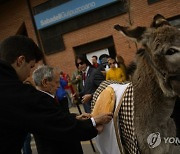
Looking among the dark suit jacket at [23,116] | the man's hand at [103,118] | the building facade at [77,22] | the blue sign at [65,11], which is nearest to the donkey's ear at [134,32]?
the man's hand at [103,118]

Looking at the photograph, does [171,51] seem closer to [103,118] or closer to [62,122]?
[103,118]

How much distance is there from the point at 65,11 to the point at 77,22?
2.51 feet

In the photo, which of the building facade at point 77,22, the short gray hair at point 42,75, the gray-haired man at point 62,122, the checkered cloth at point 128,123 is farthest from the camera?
the building facade at point 77,22

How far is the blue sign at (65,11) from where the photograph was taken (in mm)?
15109

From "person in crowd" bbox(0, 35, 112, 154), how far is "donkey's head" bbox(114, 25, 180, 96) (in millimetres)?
761

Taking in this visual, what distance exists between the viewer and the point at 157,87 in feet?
10.4

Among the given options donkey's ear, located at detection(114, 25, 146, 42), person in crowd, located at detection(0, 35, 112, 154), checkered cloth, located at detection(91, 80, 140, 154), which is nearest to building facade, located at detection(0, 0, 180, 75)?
checkered cloth, located at detection(91, 80, 140, 154)

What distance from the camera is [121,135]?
3559mm

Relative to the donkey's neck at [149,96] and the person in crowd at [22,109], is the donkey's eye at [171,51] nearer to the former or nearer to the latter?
the donkey's neck at [149,96]

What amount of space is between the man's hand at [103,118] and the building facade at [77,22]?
10.1 m

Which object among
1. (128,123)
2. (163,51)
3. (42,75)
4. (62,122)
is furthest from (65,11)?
(62,122)

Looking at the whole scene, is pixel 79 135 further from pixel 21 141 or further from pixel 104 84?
pixel 104 84

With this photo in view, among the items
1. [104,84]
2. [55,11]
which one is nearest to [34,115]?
[104,84]

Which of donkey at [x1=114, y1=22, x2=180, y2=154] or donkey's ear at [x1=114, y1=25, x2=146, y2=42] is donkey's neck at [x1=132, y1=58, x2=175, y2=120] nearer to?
donkey at [x1=114, y1=22, x2=180, y2=154]
